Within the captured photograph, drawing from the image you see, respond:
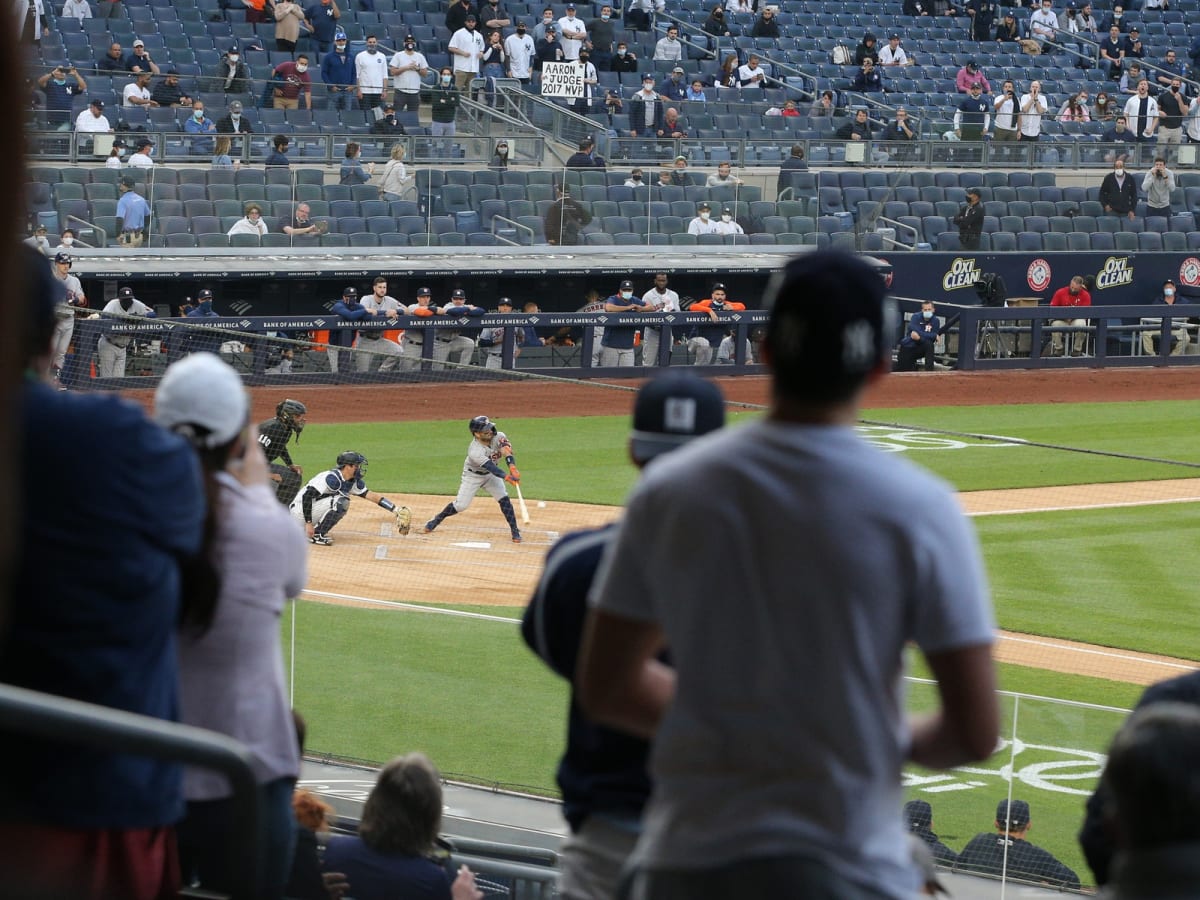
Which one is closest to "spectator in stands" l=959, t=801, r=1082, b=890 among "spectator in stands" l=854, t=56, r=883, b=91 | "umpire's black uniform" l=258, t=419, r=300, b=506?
"umpire's black uniform" l=258, t=419, r=300, b=506

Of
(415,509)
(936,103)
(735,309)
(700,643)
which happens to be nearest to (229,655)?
(700,643)

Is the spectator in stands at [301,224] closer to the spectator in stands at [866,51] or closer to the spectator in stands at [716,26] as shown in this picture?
the spectator in stands at [716,26]

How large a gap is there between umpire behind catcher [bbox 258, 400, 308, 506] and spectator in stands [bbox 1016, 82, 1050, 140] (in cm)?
2185

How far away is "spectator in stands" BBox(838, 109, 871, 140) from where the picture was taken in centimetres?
2922

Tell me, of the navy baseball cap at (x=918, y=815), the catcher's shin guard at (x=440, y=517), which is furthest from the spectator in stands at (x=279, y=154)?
the navy baseball cap at (x=918, y=815)

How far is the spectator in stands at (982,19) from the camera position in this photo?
36562mm

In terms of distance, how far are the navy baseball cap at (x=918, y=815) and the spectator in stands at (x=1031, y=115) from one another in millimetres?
25129

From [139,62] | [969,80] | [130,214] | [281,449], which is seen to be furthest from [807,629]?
[969,80]

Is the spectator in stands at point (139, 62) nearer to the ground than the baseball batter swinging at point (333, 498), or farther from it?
farther from it

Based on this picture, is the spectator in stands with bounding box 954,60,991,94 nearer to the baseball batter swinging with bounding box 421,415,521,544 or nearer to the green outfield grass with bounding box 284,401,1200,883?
the green outfield grass with bounding box 284,401,1200,883

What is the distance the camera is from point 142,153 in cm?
2203

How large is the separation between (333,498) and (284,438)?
1.97 m

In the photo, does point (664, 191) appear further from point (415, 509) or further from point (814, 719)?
point (814, 719)

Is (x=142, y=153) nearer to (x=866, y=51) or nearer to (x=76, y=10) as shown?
(x=76, y=10)
